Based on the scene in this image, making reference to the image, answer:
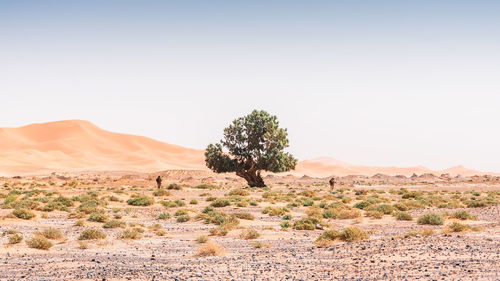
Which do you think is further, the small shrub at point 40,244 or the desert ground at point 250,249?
the small shrub at point 40,244

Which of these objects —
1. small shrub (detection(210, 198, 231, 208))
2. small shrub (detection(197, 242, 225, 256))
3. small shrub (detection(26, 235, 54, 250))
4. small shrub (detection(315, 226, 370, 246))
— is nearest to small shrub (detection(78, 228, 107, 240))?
small shrub (detection(26, 235, 54, 250))

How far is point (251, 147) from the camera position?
5750cm

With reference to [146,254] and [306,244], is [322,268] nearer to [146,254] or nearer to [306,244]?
[306,244]

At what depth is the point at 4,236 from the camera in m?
18.9

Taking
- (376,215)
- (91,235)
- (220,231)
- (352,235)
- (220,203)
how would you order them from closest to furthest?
1. (352,235)
2. (91,235)
3. (220,231)
4. (376,215)
5. (220,203)

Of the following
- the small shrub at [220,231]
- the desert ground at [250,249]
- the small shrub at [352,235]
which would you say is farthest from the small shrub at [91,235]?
the small shrub at [352,235]

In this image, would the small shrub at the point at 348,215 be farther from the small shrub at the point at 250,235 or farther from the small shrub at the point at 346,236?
the small shrub at the point at 346,236

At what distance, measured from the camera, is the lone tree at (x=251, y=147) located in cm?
5666

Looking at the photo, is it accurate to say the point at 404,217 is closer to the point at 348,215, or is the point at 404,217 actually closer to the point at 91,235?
the point at 348,215

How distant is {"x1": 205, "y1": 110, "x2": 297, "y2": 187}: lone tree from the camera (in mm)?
56656

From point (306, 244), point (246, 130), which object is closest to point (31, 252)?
point (306, 244)

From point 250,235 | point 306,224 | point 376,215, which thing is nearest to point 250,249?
point 250,235

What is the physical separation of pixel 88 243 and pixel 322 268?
9912mm

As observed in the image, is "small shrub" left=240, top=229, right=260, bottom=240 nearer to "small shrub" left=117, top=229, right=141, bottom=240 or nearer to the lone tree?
"small shrub" left=117, top=229, right=141, bottom=240
